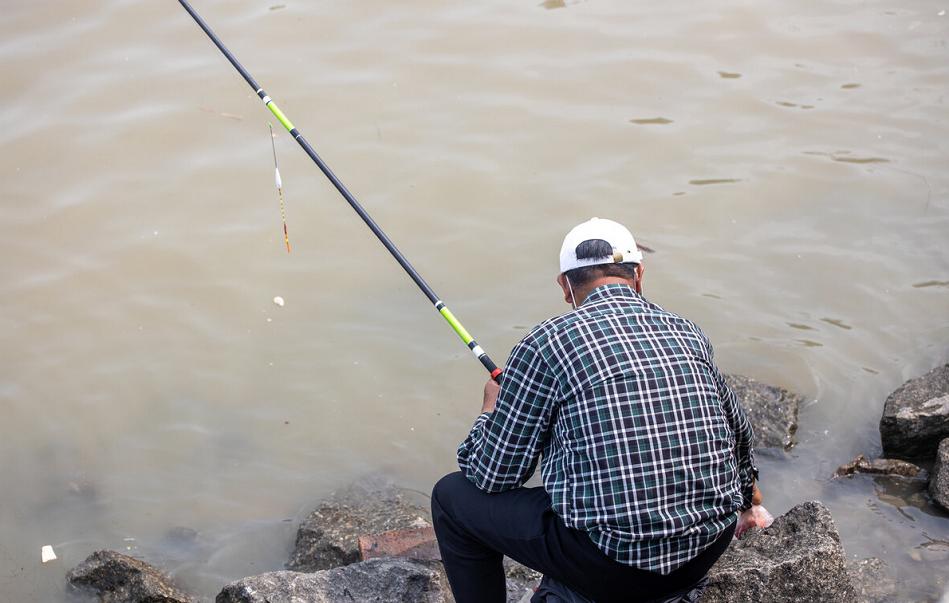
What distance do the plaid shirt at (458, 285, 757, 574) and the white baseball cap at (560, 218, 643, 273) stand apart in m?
0.13

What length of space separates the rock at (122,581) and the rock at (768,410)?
8.60 feet

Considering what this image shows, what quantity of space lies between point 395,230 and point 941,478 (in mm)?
3259

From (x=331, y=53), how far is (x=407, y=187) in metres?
1.72

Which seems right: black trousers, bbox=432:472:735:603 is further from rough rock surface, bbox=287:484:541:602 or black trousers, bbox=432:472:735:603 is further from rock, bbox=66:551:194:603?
rock, bbox=66:551:194:603

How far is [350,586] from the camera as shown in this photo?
3.30 meters

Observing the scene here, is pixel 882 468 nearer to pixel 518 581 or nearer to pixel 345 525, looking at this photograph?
pixel 518 581

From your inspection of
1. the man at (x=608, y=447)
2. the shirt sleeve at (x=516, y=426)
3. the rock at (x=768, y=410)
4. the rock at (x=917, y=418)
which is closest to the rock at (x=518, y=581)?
the man at (x=608, y=447)

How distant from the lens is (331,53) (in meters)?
7.39

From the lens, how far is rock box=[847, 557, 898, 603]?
11.8ft

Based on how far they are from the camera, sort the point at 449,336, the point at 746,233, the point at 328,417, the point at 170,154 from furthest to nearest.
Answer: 1. the point at 170,154
2. the point at 746,233
3. the point at 449,336
4. the point at 328,417

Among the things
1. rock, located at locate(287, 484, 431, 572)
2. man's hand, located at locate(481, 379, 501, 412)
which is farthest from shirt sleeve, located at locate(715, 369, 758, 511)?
rock, located at locate(287, 484, 431, 572)

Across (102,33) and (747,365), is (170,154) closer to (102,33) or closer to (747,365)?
(102,33)

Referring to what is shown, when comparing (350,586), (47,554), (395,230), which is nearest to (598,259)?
(350,586)

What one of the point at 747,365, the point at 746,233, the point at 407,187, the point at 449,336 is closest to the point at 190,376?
the point at 449,336
